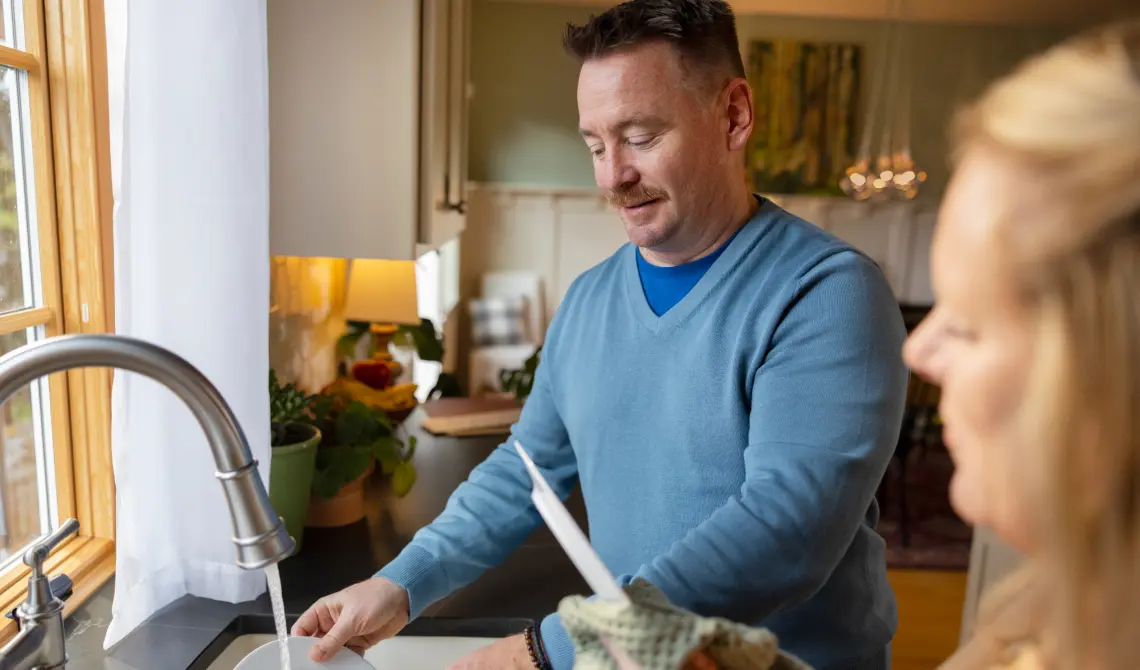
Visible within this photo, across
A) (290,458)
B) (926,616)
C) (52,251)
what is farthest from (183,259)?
(926,616)

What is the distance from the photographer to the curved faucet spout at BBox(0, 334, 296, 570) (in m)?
0.63

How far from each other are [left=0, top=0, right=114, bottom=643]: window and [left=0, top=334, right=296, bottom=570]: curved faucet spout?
0.61m

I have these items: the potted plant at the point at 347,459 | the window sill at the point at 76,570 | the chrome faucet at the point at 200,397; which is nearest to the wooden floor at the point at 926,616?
the potted plant at the point at 347,459

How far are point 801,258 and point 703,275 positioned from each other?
12 cm

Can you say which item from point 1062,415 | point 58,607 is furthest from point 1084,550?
point 58,607

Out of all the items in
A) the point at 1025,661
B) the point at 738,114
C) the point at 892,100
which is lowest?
the point at 1025,661

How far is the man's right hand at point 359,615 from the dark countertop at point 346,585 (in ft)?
0.94

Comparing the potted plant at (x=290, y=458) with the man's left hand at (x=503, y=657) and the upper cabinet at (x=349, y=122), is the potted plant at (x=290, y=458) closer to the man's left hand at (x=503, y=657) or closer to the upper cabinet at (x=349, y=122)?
the upper cabinet at (x=349, y=122)

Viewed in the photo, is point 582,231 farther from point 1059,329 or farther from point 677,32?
point 1059,329

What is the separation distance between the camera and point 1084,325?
0.37 metres

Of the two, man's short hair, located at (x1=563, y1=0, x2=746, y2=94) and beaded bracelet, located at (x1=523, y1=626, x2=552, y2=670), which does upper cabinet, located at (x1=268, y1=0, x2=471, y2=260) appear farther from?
beaded bracelet, located at (x1=523, y1=626, x2=552, y2=670)

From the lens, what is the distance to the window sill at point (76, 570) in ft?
3.69

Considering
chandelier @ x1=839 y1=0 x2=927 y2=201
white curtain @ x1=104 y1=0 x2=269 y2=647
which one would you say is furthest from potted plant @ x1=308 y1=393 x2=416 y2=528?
chandelier @ x1=839 y1=0 x2=927 y2=201

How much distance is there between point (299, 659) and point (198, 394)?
14.1 inches
